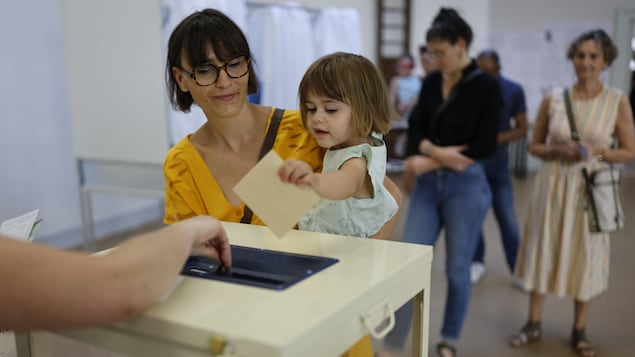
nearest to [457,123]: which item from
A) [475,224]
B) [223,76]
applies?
[475,224]

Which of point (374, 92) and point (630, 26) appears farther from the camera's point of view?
point (630, 26)

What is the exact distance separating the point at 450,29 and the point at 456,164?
553mm

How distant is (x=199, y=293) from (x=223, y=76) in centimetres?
65

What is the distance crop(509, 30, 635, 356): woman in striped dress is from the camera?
2.41 meters

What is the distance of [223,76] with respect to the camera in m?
1.26

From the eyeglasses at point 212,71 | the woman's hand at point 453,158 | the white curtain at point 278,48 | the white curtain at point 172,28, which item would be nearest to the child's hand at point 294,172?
the eyeglasses at point 212,71

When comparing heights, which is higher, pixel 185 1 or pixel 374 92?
pixel 185 1

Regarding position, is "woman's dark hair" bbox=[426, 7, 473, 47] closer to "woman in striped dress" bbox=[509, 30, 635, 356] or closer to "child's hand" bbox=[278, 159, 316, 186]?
"woman in striped dress" bbox=[509, 30, 635, 356]

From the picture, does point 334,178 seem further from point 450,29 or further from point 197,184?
point 450,29

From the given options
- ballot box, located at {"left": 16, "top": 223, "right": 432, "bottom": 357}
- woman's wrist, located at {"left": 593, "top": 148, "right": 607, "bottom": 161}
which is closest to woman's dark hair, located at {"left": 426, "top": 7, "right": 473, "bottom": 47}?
woman's wrist, located at {"left": 593, "top": 148, "right": 607, "bottom": 161}

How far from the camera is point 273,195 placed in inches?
33.4

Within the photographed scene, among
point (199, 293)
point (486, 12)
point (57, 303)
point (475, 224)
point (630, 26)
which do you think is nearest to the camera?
point (57, 303)

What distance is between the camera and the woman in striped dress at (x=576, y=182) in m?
2.41

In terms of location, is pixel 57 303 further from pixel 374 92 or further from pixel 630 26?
pixel 630 26
